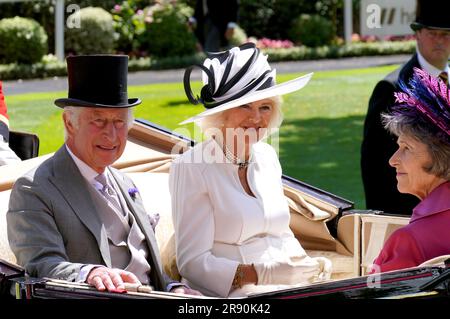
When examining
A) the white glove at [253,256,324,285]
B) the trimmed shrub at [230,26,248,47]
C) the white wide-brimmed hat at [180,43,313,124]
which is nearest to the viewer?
the white glove at [253,256,324,285]

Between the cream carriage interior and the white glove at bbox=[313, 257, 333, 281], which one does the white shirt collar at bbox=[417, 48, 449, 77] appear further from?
the white glove at bbox=[313, 257, 333, 281]

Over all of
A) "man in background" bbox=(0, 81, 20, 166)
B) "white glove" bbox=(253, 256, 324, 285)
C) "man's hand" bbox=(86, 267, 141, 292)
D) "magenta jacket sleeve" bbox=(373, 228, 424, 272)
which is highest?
"man in background" bbox=(0, 81, 20, 166)

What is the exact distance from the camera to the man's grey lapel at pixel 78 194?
348 centimetres

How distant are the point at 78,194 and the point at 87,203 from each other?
5cm

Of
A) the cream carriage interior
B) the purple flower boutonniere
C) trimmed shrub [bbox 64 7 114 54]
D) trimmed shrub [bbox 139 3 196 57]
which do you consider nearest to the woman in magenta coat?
the cream carriage interior

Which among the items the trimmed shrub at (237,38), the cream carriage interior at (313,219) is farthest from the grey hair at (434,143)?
the trimmed shrub at (237,38)

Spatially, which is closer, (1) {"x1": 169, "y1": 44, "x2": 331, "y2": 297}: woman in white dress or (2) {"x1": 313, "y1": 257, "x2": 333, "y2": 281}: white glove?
(1) {"x1": 169, "y1": 44, "x2": 331, "y2": 297}: woman in white dress

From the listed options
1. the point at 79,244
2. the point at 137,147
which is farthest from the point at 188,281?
the point at 137,147

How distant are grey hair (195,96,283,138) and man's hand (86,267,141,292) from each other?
845mm

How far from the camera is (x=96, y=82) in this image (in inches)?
141

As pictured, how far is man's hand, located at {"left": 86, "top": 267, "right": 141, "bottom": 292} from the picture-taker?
10.3 feet

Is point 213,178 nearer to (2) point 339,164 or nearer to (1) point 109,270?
(1) point 109,270
